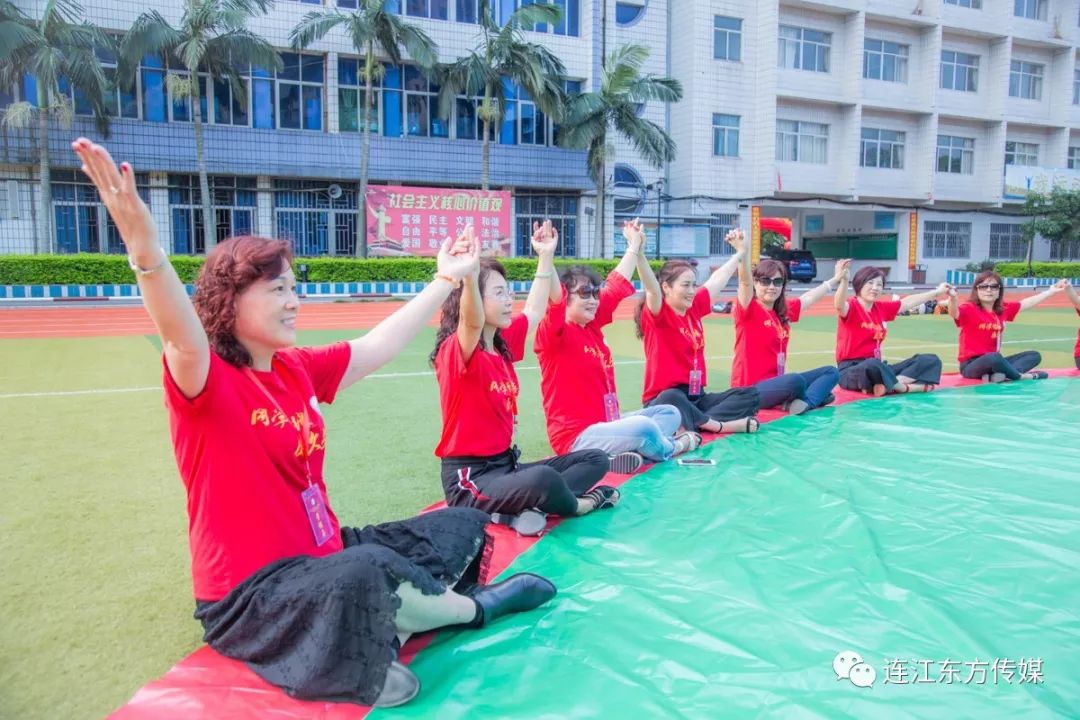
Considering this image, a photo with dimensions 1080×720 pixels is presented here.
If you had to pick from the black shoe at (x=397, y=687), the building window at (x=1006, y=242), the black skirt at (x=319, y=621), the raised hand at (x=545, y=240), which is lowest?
the black shoe at (x=397, y=687)

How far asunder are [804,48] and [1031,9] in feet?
38.6

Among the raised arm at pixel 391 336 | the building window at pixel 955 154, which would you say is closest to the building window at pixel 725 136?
the building window at pixel 955 154

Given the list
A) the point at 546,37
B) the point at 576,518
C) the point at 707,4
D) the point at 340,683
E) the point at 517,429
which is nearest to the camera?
the point at 340,683

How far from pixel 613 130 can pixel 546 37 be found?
349 centimetres

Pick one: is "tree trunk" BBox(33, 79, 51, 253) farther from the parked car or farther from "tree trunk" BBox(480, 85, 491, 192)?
the parked car

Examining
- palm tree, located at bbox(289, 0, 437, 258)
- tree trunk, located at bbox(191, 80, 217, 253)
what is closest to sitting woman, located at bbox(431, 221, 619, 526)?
tree trunk, located at bbox(191, 80, 217, 253)

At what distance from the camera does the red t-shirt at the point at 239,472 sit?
2205 mm

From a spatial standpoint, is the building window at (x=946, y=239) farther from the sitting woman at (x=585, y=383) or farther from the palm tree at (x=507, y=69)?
the sitting woman at (x=585, y=383)

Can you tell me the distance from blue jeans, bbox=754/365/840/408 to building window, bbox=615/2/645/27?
2285cm

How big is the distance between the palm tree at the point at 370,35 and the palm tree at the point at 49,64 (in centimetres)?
476

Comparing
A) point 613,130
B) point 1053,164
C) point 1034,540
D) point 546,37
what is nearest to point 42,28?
point 546,37

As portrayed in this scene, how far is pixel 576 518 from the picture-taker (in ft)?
12.7

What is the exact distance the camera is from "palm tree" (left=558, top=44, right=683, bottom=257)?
73.3ft

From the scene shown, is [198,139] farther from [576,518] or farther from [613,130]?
[576,518]
